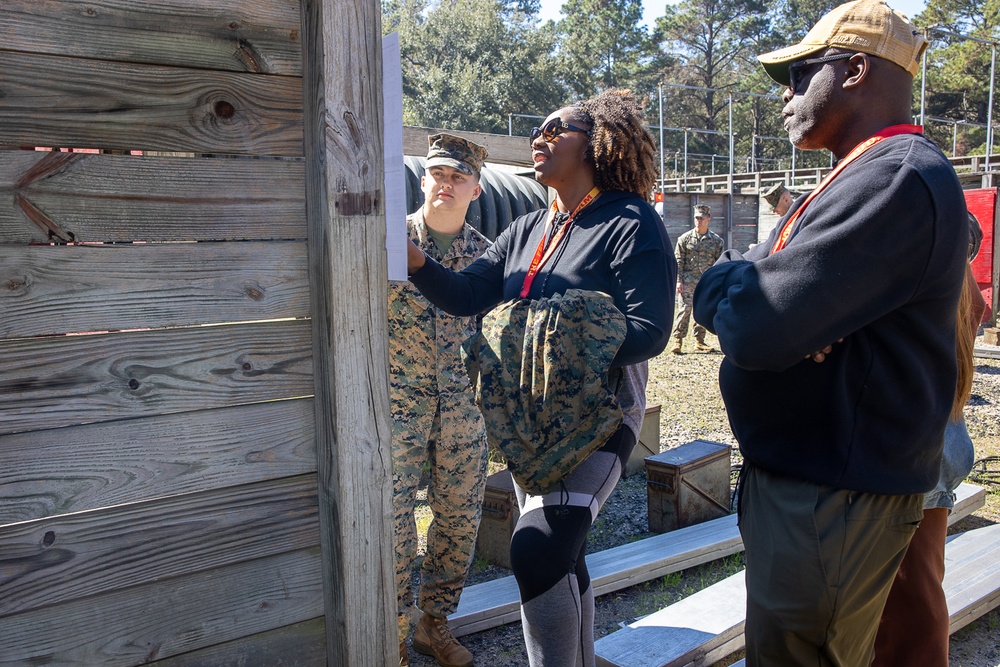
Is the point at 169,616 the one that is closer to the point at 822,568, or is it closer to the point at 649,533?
the point at 822,568

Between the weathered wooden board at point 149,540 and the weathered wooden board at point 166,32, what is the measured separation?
0.82m

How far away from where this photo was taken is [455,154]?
354cm

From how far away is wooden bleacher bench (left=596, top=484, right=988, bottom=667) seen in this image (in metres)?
3.05

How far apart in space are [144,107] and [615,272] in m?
1.44

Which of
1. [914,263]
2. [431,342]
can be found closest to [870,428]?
[914,263]

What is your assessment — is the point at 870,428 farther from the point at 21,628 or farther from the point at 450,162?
the point at 450,162

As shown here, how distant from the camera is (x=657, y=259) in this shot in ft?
8.01

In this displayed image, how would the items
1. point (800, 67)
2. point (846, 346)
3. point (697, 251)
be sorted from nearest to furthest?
point (846, 346)
point (800, 67)
point (697, 251)

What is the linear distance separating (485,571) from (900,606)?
8.32 ft

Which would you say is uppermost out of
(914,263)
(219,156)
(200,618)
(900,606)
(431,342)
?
(219,156)

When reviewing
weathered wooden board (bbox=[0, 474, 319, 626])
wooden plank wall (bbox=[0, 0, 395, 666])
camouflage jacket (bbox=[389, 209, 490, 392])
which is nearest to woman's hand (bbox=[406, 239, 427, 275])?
camouflage jacket (bbox=[389, 209, 490, 392])

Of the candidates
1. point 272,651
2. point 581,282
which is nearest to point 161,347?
point 272,651

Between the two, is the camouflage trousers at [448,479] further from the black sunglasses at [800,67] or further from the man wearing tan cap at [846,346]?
the black sunglasses at [800,67]

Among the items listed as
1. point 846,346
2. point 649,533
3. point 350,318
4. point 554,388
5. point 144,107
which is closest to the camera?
point 144,107
